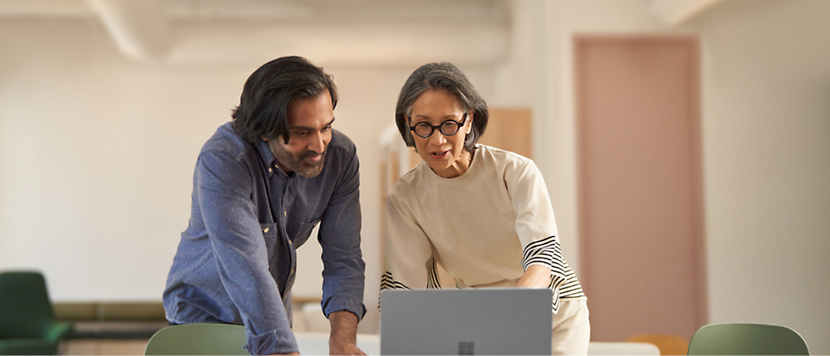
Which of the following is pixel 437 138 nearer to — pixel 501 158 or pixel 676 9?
pixel 501 158

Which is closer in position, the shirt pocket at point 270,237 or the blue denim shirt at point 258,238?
the blue denim shirt at point 258,238

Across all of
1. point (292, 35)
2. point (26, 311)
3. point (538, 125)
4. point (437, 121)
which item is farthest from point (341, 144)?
point (26, 311)

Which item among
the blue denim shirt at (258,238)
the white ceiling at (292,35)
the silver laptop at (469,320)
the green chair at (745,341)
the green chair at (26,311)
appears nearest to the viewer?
the silver laptop at (469,320)

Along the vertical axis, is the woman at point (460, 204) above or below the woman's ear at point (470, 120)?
below

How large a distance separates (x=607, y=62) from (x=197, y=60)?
9.96ft

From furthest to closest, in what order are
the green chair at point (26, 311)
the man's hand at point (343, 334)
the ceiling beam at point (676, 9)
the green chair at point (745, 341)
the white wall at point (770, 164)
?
the green chair at point (26, 311), the ceiling beam at point (676, 9), the white wall at point (770, 164), the green chair at point (745, 341), the man's hand at point (343, 334)

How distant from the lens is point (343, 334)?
1.56 meters

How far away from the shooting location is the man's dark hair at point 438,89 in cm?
163

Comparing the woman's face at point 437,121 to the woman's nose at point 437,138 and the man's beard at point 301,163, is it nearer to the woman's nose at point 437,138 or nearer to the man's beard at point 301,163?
the woman's nose at point 437,138

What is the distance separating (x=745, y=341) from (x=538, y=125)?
2521 millimetres

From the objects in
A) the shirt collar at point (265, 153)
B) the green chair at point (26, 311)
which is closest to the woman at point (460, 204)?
the shirt collar at point (265, 153)

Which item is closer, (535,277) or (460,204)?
(535,277)

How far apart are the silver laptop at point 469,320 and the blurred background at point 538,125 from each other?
277 centimetres

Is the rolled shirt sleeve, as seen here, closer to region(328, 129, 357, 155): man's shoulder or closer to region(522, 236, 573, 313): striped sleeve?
region(328, 129, 357, 155): man's shoulder
